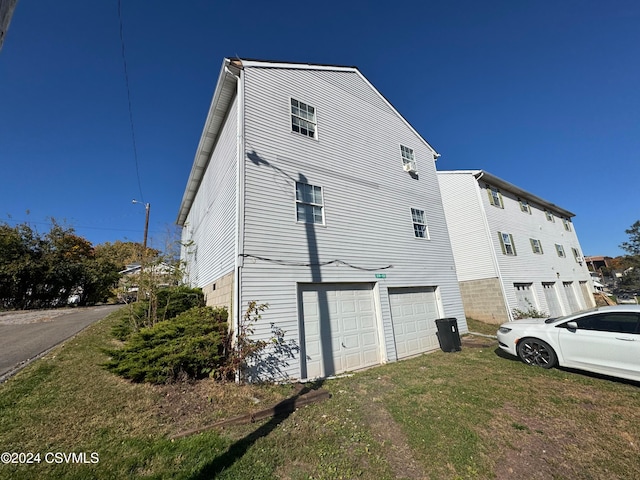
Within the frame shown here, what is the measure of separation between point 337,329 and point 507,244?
1377 centimetres

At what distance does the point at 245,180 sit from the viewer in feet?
22.7

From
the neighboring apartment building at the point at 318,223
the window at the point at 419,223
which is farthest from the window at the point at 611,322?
the window at the point at 419,223

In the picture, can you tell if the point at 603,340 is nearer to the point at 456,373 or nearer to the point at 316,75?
the point at 456,373

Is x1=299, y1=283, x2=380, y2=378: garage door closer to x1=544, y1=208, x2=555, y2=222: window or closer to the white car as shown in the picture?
the white car

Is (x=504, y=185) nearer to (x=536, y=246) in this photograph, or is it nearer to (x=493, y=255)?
(x=536, y=246)

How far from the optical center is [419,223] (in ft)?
36.2

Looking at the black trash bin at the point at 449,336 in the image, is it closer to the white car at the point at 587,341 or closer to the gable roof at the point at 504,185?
the white car at the point at 587,341

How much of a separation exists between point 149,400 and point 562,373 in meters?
8.70

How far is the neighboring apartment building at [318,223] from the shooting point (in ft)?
22.0

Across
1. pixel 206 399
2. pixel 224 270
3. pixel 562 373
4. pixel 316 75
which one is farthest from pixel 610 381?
pixel 316 75

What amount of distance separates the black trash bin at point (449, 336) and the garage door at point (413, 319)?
0.47 meters

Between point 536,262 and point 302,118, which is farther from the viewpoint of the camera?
point 536,262

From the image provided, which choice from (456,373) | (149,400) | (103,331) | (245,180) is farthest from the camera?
(103,331)

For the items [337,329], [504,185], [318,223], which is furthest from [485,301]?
[318,223]
